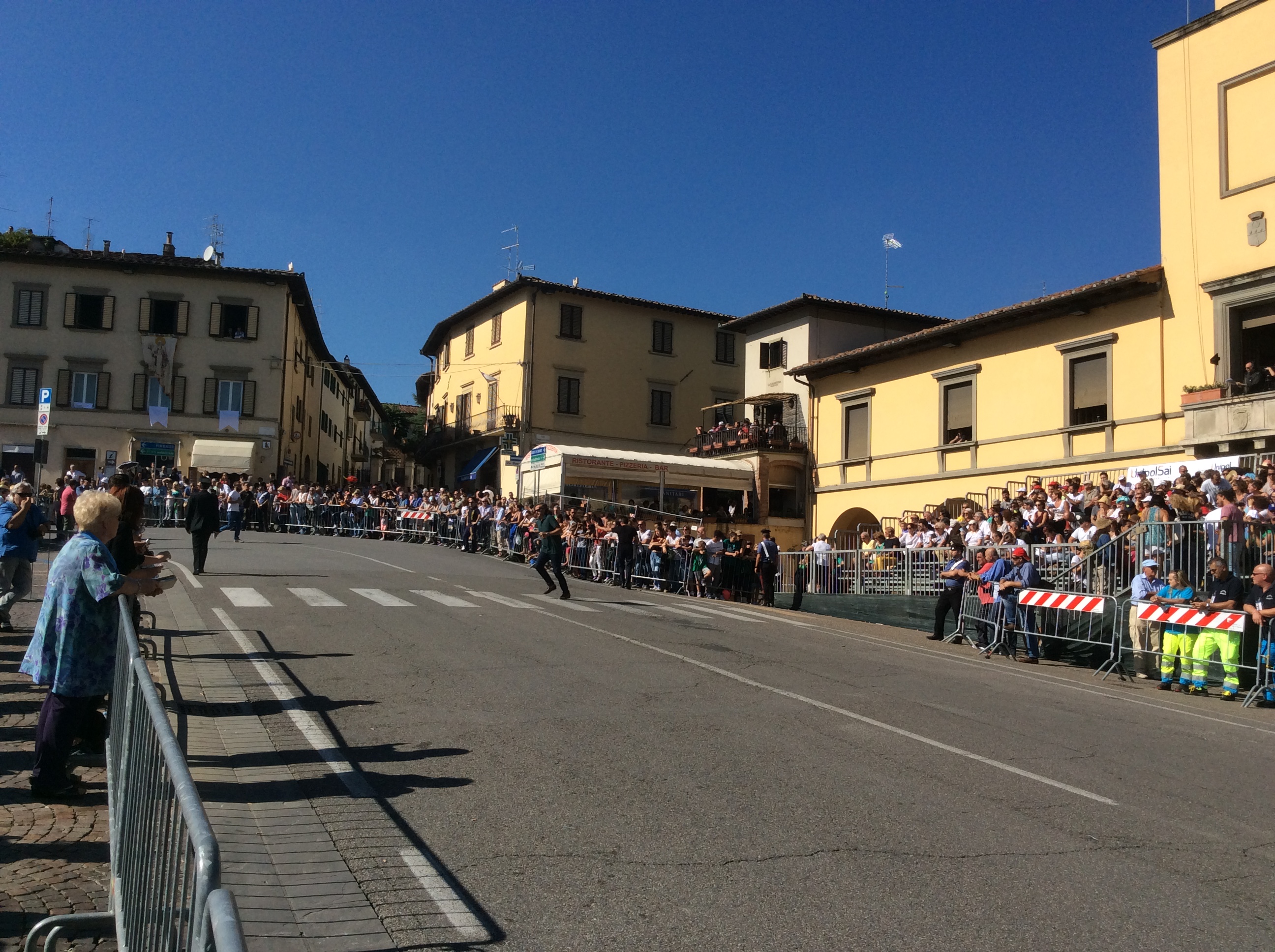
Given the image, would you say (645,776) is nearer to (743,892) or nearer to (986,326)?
(743,892)

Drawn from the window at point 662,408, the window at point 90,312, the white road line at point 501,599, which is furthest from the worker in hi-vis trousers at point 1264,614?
the window at point 90,312

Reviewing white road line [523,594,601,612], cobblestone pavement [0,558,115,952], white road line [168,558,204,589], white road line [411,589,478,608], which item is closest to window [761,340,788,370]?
white road line [523,594,601,612]

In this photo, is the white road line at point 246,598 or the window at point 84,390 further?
the window at point 84,390

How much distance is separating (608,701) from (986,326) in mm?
24045

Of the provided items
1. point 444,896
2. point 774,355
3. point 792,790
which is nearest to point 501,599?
point 792,790

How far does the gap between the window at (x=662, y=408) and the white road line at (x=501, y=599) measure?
32.7m

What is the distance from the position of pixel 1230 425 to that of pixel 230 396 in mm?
39505

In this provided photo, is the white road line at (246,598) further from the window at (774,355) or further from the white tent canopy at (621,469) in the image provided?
the window at (774,355)

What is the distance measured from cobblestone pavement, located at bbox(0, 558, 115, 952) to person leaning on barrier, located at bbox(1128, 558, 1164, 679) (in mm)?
12588

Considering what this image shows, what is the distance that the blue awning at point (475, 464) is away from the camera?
5125 cm

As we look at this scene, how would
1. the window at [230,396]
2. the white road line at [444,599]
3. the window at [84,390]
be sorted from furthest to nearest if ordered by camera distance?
the window at [230,396] < the window at [84,390] < the white road line at [444,599]

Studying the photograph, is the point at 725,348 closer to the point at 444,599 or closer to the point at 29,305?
the point at 29,305

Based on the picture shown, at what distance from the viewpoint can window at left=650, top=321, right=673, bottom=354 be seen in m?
→ 51.9

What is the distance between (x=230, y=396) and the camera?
48000 mm
